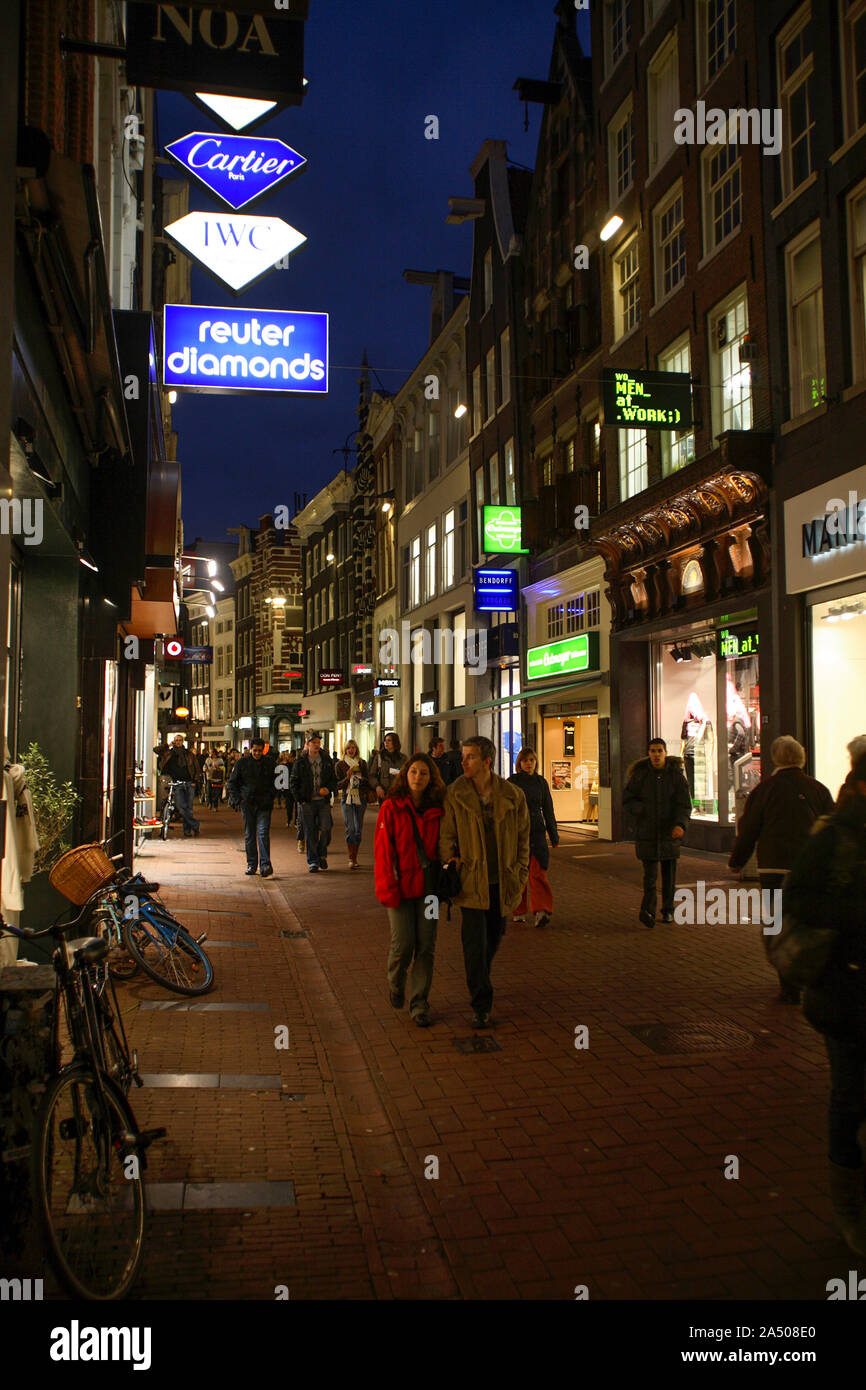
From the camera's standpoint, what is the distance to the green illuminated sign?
2398cm

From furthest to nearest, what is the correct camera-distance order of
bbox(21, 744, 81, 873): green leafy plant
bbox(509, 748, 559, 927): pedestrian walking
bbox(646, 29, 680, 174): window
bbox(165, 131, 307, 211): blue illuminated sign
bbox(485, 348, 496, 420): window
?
bbox(485, 348, 496, 420): window < bbox(646, 29, 680, 174): window < bbox(509, 748, 559, 927): pedestrian walking < bbox(165, 131, 307, 211): blue illuminated sign < bbox(21, 744, 81, 873): green leafy plant

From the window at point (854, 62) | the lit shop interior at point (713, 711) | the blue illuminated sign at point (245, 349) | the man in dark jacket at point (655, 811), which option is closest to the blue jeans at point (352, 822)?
the lit shop interior at point (713, 711)

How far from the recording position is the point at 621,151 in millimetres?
19391

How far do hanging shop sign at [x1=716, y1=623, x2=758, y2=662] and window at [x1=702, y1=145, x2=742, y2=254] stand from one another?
5.61 meters

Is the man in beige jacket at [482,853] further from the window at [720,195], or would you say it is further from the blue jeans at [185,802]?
the blue jeans at [185,802]

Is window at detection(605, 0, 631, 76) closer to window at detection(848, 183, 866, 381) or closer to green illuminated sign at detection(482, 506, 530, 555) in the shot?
green illuminated sign at detection(482, 506, 530, 555)

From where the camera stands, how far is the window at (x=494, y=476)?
26.8 metres

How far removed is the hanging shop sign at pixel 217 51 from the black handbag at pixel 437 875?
436 cm

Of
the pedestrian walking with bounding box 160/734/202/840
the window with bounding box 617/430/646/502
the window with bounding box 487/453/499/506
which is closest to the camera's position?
the window with bounding box 617/430/646/502

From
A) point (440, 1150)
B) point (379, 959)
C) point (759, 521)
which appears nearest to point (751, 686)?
point (759, 521)

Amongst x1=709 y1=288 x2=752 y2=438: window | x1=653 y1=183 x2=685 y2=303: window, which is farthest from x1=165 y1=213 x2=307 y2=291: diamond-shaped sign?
x1=653 y1=183 x2=685 y2=303: window
